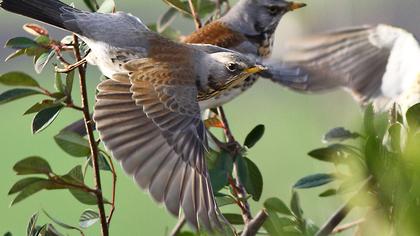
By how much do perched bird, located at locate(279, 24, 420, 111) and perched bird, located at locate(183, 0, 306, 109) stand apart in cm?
8

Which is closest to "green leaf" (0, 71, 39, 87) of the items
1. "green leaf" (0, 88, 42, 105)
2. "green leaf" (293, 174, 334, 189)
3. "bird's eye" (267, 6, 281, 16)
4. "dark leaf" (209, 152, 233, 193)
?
"green leaf" (0, 88, 42, 105)

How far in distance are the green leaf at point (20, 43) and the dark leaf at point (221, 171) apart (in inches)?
11.6

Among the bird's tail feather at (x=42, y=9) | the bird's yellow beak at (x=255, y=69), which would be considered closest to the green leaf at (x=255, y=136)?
the bird's yellow beak at (x=255, y=69)

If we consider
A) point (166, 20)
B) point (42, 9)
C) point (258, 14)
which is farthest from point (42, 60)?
A: point (258, 14)

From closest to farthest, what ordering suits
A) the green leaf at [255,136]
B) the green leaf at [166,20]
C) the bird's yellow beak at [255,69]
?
the green leaf at [255,136] < the bird's yellow beak at [255,69] < the green leaf at [166,20]

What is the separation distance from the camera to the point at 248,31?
2340 mm

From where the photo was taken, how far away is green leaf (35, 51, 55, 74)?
1208 mm

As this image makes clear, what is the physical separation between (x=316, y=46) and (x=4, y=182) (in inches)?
276

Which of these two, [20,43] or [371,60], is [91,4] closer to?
[20,43]

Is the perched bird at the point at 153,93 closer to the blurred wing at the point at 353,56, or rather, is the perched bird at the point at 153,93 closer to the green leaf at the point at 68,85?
the green leaf at the point at 68,85

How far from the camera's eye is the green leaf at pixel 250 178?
1.23 metres

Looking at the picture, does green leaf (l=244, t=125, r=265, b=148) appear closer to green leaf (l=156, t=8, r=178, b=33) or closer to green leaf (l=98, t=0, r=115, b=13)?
green leaf (l=98, t=0, r=115, b=13)

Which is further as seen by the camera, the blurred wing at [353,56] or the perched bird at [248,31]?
the blurred wing at [353,56]

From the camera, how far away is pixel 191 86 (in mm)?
1564
